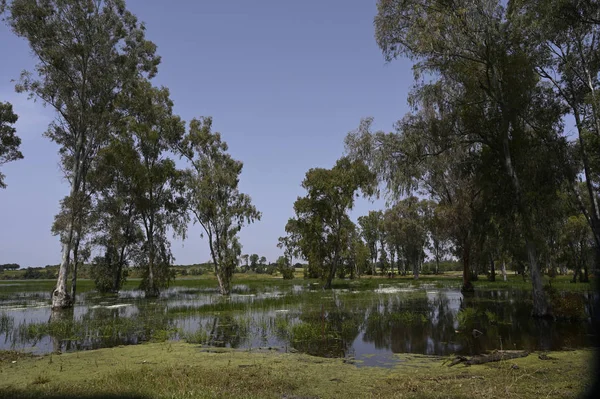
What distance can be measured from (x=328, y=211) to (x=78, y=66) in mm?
29754

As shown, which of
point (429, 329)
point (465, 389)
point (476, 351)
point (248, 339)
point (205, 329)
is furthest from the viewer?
point (205, 329)

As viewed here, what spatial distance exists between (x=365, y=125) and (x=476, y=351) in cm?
2710

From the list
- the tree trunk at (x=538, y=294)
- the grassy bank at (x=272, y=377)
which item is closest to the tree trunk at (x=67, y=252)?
the grassy bank at (x=272, y=377)

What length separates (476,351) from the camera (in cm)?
1131

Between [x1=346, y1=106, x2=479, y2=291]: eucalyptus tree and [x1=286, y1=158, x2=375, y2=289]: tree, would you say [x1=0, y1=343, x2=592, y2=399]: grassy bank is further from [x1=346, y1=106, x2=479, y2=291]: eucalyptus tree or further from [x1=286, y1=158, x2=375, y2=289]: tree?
[x1=286, y1=158, x2=375, y2=289]: tree

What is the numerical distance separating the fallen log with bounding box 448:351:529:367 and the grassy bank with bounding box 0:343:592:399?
10.3 inches

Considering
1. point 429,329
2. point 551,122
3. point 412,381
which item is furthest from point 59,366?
point 551,122

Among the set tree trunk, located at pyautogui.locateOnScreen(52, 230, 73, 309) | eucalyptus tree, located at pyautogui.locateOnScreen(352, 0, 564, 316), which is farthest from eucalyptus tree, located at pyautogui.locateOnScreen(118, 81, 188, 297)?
eucalyptus tree, located at pyautogui.locateOnScreen(352, 0, 564, 316)

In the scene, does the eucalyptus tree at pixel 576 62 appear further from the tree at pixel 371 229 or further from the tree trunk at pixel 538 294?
the tree at pixel 371 229

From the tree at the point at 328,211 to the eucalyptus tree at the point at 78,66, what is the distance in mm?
23578

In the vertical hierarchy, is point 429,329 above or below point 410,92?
below

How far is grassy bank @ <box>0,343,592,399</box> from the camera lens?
7.05 metres

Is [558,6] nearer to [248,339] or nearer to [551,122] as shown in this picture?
[551,122]

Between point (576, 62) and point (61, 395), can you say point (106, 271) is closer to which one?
point (61, 395)
